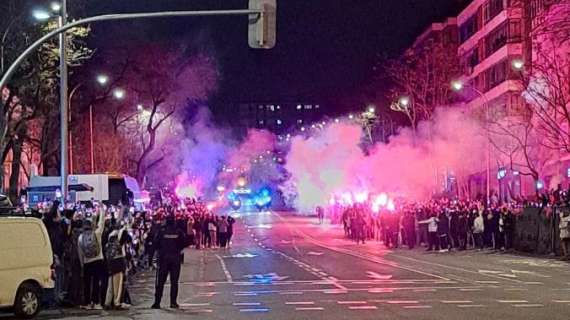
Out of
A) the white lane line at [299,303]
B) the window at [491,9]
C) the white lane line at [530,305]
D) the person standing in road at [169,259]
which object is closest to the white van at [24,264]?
the person standing in road at [169,259]

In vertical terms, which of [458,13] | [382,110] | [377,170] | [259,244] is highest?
[458,13]

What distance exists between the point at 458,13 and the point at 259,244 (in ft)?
166

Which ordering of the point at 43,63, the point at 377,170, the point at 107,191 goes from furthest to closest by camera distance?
the point at 377,170
the point at 107,191
the point at 43,63

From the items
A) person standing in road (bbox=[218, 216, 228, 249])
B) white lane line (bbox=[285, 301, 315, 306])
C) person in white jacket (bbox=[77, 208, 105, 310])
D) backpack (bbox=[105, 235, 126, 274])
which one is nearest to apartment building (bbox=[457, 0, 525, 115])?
person standing in road (bbox=[218, 216, 228, 249])

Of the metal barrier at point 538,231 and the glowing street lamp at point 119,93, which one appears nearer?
the metal barrier at point 538,231

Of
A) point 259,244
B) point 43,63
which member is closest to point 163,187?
point 259,244

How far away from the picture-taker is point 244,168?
458 ft

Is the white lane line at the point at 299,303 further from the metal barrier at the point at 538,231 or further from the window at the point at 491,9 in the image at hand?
the window at the point at 491,9

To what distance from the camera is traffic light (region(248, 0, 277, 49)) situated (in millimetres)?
18781

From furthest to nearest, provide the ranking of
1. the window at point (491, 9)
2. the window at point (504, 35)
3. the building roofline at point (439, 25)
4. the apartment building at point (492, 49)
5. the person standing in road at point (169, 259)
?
the building roofline at point (439, 25) < the window at point (491, 9) < the window at point (504, 35) < the apartment building at point (492, 49) < the person standing in road at point (169, 259)

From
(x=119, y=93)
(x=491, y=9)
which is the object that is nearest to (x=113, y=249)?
(x=119, y=93)

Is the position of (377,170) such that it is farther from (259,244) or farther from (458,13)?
(259,244)

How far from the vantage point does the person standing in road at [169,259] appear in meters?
18.5

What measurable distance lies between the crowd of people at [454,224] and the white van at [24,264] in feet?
68.6
